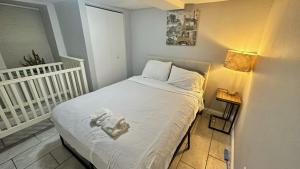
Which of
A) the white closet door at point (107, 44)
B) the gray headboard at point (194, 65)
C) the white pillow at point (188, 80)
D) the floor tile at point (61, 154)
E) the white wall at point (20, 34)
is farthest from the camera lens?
the white wall at point (20, 34)

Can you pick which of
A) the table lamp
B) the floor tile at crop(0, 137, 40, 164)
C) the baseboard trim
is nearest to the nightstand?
the baseboard trim

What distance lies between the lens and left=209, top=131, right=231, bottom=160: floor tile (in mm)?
1748

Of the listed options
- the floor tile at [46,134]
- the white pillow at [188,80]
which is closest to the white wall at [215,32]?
the white pillow at [188,80]

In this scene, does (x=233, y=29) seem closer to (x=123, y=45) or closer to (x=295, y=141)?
(x=295, y=141)

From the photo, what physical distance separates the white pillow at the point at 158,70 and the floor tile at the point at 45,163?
6.51ft

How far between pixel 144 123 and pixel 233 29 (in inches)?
80.7

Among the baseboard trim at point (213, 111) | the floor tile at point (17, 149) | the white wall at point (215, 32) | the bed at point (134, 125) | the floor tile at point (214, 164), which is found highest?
the white wall at point (215, 32)

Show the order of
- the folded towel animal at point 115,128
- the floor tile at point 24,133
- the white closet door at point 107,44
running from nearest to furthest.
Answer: the folded towel animal at point 115,128, the floor tile at point 24,133, the white closet door at point 107,44

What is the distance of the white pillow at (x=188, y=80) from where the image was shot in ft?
7.25

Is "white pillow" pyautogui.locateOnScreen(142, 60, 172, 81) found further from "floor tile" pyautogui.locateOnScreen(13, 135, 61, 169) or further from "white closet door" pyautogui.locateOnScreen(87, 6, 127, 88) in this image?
"floor tile" pyautogui.locateOnScreen(13, 135, 61, 169)

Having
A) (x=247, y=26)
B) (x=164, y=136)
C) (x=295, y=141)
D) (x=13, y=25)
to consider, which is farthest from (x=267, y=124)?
(x=13, y=25)

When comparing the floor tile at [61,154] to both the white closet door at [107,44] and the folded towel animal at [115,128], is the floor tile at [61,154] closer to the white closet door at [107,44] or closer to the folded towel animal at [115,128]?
the folded towel animal at [115,128]

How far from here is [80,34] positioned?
7.81 ft

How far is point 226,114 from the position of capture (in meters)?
2.44
